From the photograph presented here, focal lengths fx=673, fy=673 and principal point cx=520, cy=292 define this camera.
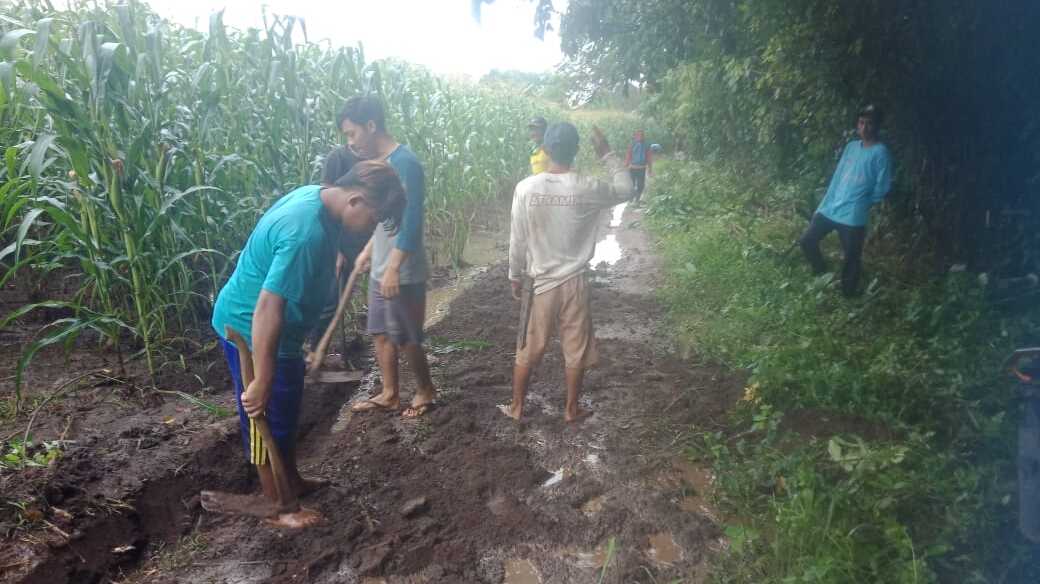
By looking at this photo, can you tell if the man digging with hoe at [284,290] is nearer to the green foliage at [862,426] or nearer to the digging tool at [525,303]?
the digging tool at [525,303]

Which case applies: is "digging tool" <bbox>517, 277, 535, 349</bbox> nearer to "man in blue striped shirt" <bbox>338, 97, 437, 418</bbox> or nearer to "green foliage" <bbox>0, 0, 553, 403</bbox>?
"man in blue striped shirt" <bbox>338, 97, 437, 418</bbox>

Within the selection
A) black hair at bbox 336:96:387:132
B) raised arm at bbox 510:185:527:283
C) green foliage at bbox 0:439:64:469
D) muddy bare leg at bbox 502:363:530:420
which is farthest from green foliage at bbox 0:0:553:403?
muddy bare leg at bbox 502:363:530:420

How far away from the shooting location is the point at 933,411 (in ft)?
11.9

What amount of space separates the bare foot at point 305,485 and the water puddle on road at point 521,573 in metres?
1.01

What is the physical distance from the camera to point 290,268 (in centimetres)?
236

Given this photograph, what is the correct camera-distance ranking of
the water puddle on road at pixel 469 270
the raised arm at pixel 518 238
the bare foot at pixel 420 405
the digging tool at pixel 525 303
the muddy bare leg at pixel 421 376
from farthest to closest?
the water puddle on road at pixel 469 270
the bare foot at pixel 420 405
the muddy bare leg at pixel 421 376
the digging tool at pixel 525 303
the raised arm at pixel 518 238

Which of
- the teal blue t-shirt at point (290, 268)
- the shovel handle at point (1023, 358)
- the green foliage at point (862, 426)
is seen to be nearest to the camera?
the shovel handle at point (1023, 358)

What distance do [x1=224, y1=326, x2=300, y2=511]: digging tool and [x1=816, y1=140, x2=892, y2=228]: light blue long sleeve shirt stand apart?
4543 mm

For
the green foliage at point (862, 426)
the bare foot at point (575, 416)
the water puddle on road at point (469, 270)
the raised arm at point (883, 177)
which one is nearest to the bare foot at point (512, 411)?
the bare foot at point (575, 416)

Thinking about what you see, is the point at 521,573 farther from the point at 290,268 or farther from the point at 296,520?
the point at 290,268

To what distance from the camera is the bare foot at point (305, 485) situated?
3.05 metres

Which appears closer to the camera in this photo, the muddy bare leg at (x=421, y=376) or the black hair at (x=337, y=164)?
the black hair at (x=337, y=164)

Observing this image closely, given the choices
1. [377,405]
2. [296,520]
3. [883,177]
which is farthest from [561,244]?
[883,177]

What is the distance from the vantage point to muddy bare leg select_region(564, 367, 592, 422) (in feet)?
12.6
